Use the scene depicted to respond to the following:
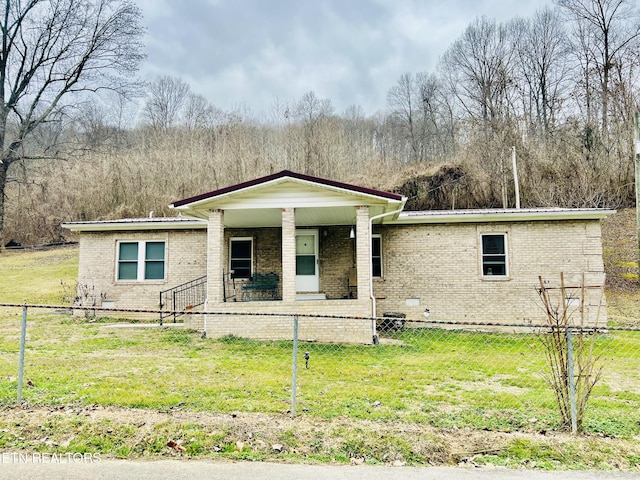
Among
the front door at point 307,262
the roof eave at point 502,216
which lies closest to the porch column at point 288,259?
the front door at point 307,262

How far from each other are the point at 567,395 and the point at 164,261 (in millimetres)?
12097

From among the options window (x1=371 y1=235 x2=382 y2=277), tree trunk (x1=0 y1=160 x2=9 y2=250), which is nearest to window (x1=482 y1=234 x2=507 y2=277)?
window (x1=371 y1=235 x2=382 y2=277)

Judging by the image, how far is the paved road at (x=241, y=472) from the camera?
11.5 ft

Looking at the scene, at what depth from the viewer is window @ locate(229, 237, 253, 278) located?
1379 centimetres

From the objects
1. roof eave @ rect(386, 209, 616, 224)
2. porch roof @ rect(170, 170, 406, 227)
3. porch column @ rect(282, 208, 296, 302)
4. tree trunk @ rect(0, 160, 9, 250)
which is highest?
tree trunk @ rect(0, 160, 9, 250)

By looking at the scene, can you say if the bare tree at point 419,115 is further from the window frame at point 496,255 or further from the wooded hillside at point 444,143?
the window frame at point 496,255

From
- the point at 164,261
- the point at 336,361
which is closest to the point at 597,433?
the point at 336,361

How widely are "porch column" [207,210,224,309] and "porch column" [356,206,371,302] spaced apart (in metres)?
3.44

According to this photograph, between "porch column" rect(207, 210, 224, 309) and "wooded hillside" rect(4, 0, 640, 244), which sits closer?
"porch column" rect(207, 210, 224, 309)

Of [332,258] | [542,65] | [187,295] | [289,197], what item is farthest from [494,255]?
[542,65]

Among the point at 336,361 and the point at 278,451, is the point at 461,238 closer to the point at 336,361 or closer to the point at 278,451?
the point at 336,361

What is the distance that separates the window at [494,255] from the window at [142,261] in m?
10.2

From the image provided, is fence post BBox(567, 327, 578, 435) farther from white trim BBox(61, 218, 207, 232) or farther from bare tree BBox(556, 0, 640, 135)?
bare tree BBox(556, 0, 640, 135)

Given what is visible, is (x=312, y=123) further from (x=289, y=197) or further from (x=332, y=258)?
(x=289, y=197)
